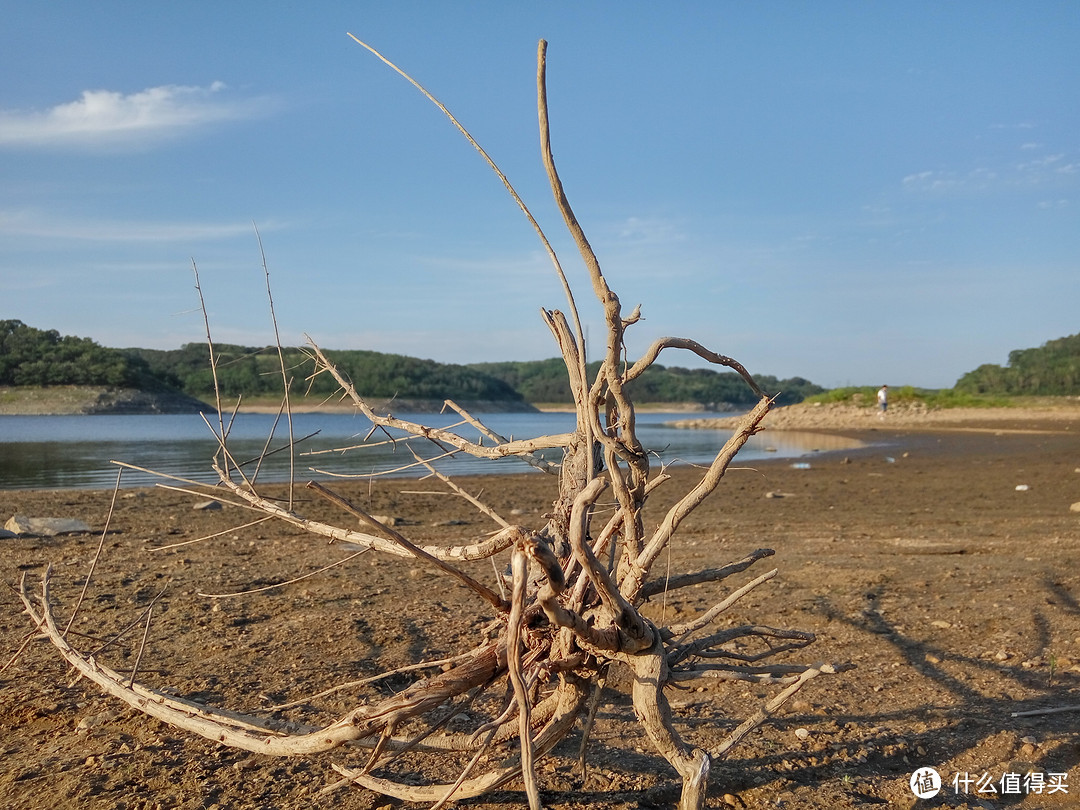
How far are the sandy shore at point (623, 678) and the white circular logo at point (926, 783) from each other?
4 cm

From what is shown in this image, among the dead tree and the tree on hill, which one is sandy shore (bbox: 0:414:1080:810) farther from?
the tree on hill

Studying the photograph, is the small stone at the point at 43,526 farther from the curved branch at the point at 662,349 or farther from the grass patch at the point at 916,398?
the grass patch at the point at 916,398

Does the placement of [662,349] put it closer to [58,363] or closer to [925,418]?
[925,418]

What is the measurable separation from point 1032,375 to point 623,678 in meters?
59.8

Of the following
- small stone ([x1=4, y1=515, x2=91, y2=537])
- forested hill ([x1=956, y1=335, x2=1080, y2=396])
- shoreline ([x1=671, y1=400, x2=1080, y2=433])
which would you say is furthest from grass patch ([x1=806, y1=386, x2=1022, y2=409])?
small stone ([x1=4, y1=515, x2=91, y2=537])

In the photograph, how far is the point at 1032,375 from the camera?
174 feet

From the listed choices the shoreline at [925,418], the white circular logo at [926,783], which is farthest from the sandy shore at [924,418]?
the white circular logo at [926,783]

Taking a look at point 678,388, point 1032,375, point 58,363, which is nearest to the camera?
point 1032,375

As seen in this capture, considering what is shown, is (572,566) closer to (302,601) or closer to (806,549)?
(302,601)

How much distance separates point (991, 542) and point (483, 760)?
584 centimetres

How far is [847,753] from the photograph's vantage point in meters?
2.76

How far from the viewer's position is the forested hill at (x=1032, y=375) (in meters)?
49.7

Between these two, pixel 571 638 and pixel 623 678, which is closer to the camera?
pixel 571 638

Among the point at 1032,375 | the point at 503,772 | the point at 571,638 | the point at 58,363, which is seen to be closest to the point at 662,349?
the point at 571,638
